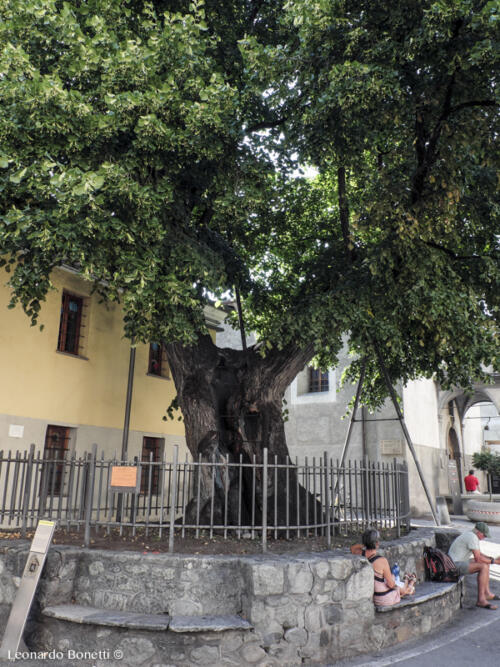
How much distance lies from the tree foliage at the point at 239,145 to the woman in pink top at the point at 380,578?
307cm

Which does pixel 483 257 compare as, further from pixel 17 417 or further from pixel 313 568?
pixel 17 417

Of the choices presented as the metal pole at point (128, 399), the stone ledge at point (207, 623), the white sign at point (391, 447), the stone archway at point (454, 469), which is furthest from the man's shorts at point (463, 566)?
the stone archway at point (454, 469)

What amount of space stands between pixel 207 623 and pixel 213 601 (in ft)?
1.13

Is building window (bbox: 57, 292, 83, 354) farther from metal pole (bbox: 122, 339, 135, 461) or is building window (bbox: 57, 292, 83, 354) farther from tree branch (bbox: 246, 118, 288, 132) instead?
tree branch (bbox: 246, 118, 288, 132)

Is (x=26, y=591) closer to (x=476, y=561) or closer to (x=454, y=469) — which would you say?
(x=476, y=561)

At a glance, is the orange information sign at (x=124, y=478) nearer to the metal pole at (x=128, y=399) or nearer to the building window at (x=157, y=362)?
the metal pole at (x=128, y=399)

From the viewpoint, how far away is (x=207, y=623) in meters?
5.75

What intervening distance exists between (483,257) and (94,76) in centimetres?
626

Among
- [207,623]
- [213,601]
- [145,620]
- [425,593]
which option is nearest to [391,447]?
[425,593]

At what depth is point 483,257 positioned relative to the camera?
363 inches

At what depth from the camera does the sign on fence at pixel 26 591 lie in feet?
19.2

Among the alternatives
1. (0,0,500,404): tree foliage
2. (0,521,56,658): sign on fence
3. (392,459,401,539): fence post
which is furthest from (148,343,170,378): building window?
(0,521,56,658): sign on fence

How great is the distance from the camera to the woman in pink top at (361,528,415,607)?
6730 mm

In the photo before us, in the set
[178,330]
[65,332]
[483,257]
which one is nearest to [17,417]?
[65,332]
